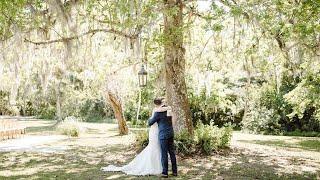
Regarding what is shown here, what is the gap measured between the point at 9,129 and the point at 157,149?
33.5 ft

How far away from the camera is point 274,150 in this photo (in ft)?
46.6

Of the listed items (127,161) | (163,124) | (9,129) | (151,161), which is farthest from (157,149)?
(9,129)

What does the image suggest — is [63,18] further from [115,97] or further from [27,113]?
[27,113]

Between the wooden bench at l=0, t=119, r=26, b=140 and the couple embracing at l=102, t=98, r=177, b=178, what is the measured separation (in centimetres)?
875

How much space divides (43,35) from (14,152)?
4085 millimetres

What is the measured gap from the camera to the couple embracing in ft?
30.3

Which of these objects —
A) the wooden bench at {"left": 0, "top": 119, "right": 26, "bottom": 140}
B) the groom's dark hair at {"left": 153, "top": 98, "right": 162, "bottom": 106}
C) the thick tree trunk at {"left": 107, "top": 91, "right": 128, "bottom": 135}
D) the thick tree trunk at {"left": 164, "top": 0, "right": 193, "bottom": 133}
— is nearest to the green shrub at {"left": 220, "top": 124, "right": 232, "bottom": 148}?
the thick tree trunk at {"left": 164, "top": 0, "right": 193, "bottom": 133}

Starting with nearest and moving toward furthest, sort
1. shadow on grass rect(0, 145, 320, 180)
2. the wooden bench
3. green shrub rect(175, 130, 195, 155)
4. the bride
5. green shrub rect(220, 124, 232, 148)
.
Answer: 1. shadow on grass rect(0, 145, 320, 180)
2. the bride
3. green shrub rect(175, 130, 195, 155)
4. green shrub rect(220, 124, 232, 148)
5. the wooden bench

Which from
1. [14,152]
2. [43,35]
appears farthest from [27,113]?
[43,35]

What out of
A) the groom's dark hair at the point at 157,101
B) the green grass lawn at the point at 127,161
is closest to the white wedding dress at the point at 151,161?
the green grass lawn at the point at 127,161

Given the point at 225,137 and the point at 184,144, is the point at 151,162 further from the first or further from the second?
the point at 225,137

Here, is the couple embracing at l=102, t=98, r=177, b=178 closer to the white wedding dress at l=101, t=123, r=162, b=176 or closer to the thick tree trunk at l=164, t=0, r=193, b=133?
the white wedding dress at l=101, t=123, r=162, b=176

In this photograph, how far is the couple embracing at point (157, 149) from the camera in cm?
923

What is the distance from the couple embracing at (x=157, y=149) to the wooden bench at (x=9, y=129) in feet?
28.7
